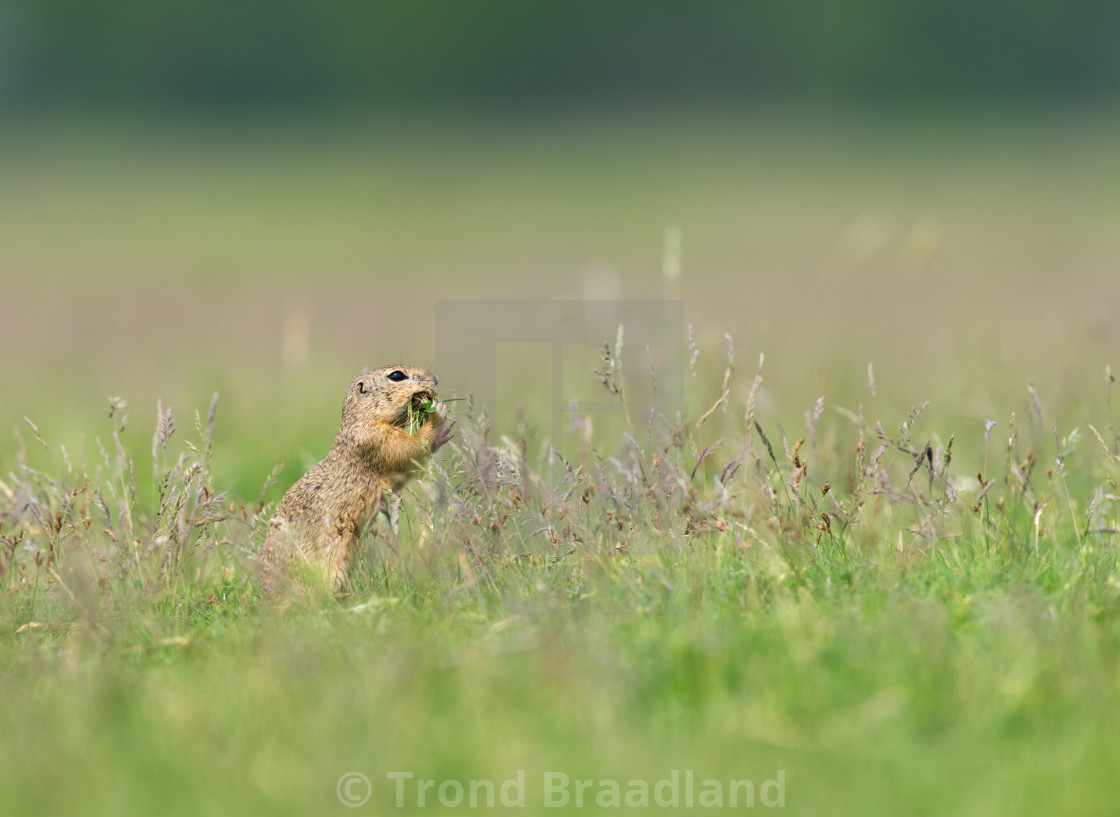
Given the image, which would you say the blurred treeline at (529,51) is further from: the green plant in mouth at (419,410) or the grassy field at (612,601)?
the green plant in mouth at (419,410)

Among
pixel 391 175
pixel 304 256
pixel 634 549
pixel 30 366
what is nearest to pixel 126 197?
pixel 391 175

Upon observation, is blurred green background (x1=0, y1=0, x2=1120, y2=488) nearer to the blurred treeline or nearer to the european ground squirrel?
the blurred treeline

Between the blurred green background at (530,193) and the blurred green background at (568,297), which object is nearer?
the blurred green background at (568,297)

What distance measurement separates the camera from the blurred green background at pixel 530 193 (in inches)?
Answer: 340

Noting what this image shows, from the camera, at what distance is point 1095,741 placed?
117 inches

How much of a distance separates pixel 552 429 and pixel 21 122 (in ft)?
128

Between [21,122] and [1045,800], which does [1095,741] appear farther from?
[21,122]

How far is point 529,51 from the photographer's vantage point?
44500 millimetres

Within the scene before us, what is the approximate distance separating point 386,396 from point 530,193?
86.1 feet

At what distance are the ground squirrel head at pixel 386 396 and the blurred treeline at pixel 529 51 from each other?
38030 mm

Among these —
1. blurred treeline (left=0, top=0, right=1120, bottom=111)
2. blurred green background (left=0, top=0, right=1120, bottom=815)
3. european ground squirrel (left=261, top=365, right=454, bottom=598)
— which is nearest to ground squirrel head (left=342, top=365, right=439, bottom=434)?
european ground squirrel (left=261, top=365, right=454, bottom=598)

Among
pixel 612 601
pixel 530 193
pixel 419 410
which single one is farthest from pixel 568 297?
pixel 530 193

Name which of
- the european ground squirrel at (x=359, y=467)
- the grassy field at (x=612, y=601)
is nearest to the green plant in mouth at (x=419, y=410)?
the european ground squirrel at (x=359, y=467)

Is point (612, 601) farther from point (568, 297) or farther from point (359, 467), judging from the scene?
point (568, 297)
